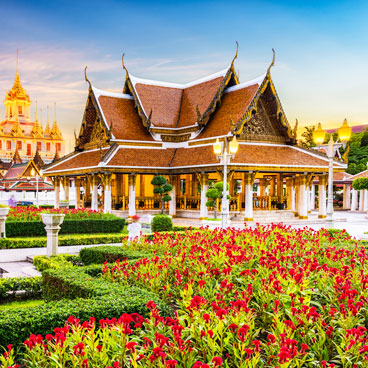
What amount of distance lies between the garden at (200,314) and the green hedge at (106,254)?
76mm

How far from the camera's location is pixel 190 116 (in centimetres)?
2759

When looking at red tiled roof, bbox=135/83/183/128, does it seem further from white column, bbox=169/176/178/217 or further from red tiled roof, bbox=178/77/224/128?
white column, bbox=169/176/178/217

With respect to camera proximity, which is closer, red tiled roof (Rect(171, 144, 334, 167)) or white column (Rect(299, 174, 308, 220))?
red tiled roof (Rect(171, 144, 334, 167))

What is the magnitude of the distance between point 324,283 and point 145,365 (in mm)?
3420

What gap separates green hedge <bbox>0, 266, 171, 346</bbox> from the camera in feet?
16.2

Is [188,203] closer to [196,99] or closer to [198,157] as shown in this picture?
[198,157]

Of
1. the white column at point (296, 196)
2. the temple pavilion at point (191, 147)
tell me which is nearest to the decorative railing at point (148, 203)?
the temple pavilion at point (191, 147)

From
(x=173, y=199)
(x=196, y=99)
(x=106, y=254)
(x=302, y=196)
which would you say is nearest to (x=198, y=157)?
(x=173, y=199)

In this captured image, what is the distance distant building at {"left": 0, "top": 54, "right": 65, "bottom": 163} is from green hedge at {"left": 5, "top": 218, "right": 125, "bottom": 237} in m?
65.0

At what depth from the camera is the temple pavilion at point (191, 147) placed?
23312 mm

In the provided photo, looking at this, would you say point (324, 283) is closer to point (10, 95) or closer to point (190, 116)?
point (190, 116)

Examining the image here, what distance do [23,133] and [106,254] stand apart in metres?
79.0

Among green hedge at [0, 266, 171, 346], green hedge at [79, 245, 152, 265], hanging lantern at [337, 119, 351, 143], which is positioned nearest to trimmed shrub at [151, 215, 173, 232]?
green hedge at [79, 245, 152, 265]

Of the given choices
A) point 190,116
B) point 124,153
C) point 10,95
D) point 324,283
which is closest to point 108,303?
point 324,283
